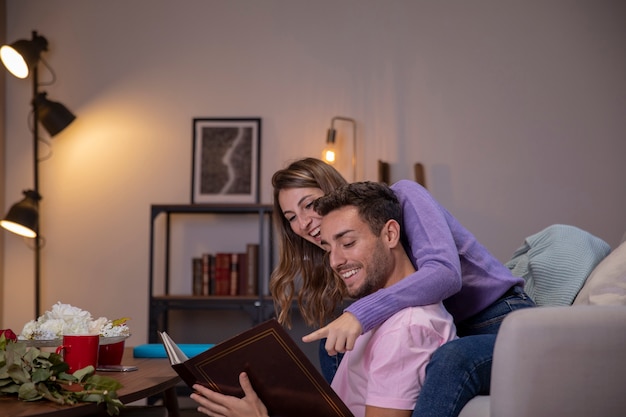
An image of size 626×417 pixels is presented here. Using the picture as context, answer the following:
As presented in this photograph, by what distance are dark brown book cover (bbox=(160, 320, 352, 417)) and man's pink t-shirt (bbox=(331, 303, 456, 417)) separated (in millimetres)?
99

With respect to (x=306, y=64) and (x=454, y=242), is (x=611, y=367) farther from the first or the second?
(x=306, y=64)

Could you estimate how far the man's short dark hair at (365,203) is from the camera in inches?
69.6

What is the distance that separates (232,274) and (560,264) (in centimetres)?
259

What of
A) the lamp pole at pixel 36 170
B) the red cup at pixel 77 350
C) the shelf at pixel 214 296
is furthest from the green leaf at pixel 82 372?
the lamp pole at pixel 36 170

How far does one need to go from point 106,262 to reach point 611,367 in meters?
4.03

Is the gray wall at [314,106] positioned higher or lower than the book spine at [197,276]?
higher

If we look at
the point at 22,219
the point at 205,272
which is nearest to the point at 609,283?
the point at 205,272

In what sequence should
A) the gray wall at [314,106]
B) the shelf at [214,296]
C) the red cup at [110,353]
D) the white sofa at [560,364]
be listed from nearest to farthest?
the white sofa at [560,364] < the red cup at [110,353] < the shelf at [214,296] < the gray wall at [314,106]

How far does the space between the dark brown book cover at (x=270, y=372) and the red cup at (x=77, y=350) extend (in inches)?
19.9

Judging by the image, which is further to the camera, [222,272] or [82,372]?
[222,272]

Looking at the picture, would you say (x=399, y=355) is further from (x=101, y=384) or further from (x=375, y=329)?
(x=101, y=384)

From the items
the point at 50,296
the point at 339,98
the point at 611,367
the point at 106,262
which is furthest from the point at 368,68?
the point at 611,367

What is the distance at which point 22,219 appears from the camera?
15.1 ft

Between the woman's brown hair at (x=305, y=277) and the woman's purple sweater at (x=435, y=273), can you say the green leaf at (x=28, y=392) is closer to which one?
the woman's purple sweater at (x=435, y=273)
